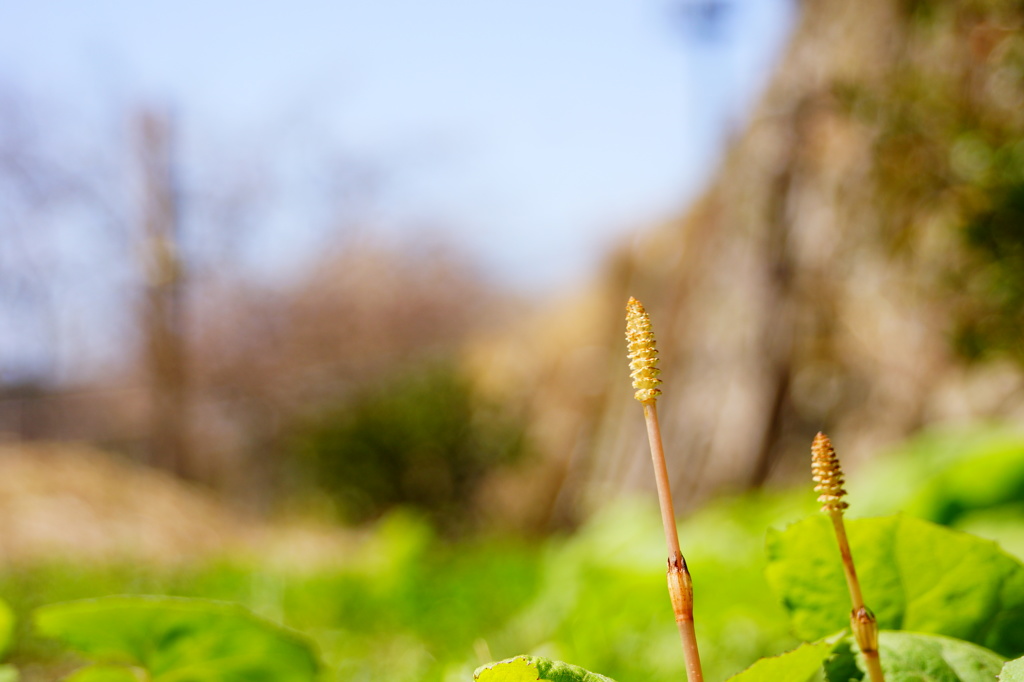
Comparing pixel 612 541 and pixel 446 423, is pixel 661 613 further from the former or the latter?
pixel 446 423

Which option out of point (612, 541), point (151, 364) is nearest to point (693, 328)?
point (612, 541)

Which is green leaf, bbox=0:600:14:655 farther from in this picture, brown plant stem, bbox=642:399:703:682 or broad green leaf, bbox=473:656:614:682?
brown plant stem, bbox=642:399:703:682

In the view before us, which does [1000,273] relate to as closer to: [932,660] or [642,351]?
[932,660]

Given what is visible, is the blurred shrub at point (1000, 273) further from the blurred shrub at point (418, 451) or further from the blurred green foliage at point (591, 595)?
the blurred shrub at point (418, 451)

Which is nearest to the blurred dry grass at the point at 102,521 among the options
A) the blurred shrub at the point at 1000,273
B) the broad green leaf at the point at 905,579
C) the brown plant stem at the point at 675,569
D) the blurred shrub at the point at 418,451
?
the blurred shrub at the point at 418,451

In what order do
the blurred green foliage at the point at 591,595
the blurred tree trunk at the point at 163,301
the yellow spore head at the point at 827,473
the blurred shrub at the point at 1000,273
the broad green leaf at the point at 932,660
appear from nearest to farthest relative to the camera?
the yellow spore head at the point at 827,473 → the broad green leaf at the point at 932,660 → the blurred green foliage at the point at 591,595 → the blurred shrub at the point at 1000,273 → the blurred tree trunk at the point at 163,301

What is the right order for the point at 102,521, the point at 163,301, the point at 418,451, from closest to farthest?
the point at 102,521 < the point at 418,451 < the point at 163,301

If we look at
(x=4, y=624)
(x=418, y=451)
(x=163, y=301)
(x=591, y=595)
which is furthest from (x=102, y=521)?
(x=163, y=301)

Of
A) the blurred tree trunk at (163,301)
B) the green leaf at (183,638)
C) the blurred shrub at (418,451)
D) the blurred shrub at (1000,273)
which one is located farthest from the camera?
the blurred tree trunk at (163,301)
